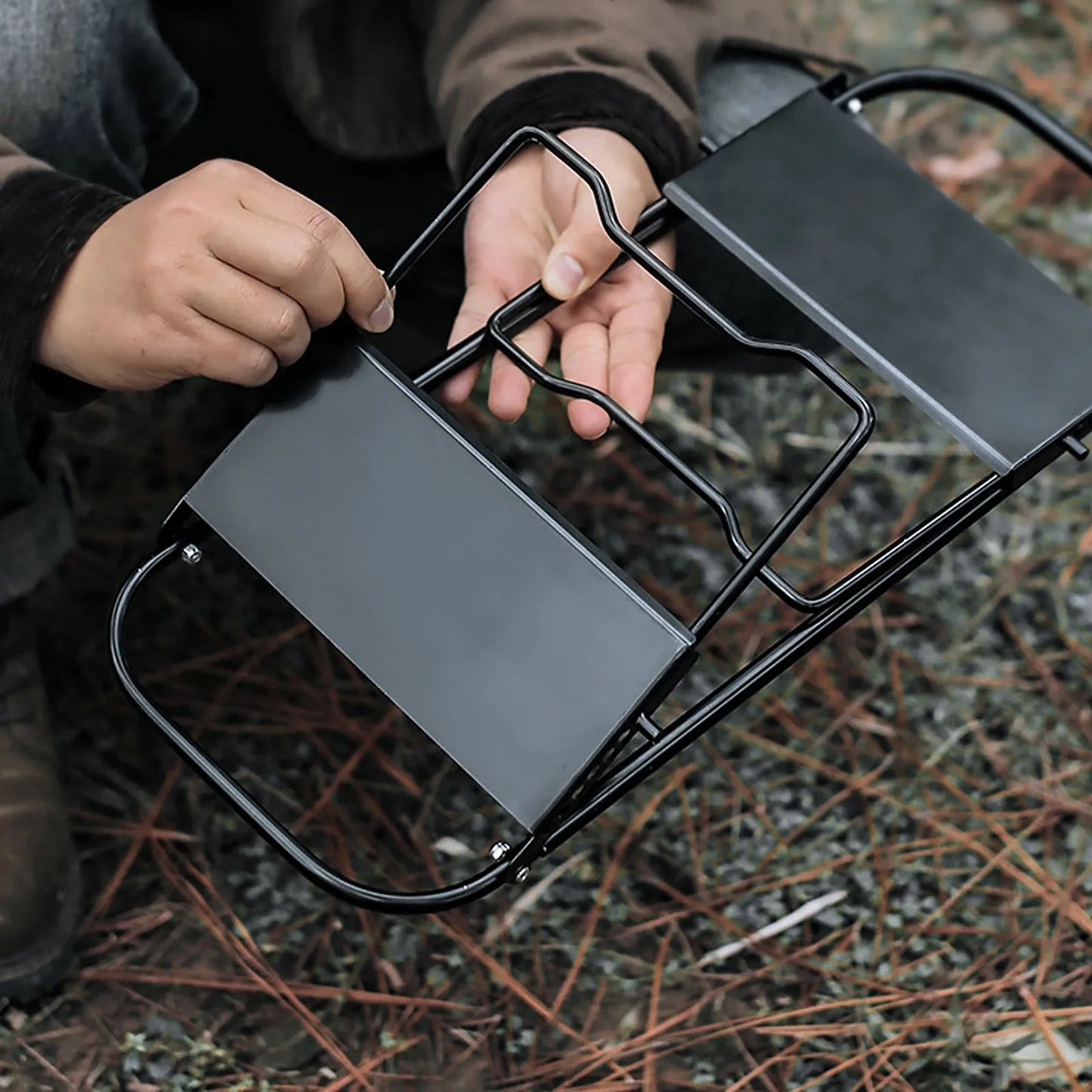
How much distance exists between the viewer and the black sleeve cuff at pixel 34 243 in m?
0.69

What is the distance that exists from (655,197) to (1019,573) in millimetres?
487

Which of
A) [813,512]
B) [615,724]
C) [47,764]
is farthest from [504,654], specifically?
[813,512]

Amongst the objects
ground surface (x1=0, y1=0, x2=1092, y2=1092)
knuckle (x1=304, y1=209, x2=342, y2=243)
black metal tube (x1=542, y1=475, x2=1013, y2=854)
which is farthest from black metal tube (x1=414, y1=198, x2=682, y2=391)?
ground surface (x1=0, y1=0, x2=1092, y2=1092)

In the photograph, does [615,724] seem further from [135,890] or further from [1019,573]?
[1019,573]

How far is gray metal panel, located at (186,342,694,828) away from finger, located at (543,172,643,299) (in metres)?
0.12

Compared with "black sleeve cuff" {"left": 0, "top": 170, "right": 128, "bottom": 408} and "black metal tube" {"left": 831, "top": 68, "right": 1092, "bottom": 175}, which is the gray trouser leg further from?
"black metal tube" {"left": 831, "top": 68, "right": 1092, "bottom": 175}

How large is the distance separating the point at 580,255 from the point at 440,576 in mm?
222

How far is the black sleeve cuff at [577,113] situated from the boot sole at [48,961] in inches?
21.5

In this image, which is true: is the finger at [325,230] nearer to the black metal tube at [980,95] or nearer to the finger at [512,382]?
the finger at [512,382]

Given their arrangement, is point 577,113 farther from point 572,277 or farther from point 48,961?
point 48,961

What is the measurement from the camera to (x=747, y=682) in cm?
66

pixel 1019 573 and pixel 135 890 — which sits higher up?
pixel 1019 573

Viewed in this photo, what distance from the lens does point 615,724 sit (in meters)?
0.63

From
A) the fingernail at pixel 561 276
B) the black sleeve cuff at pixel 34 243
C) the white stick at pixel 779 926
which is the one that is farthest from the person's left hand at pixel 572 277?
the white stick at pixel 779 926
